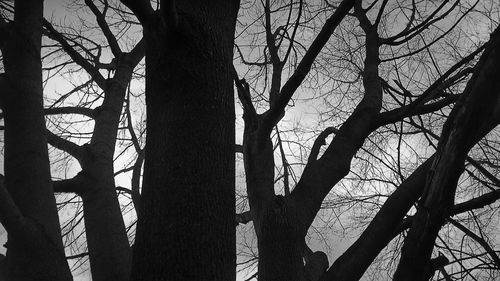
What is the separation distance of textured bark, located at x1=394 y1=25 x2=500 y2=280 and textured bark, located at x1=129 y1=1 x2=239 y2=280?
615mm

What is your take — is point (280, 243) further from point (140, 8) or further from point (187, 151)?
point (140, 8)

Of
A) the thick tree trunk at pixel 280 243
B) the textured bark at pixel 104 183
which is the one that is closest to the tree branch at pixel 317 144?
the thick tree trunk at pixel 280 243

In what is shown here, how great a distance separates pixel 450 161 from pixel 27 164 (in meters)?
1.88

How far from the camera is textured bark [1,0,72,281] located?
1999 millimetres

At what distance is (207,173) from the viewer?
164cm

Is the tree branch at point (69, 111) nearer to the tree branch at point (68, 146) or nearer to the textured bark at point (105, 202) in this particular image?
the textured bark at point (105, 202)

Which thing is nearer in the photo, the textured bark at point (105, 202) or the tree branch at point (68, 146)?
the textured bark at point (105, 202)

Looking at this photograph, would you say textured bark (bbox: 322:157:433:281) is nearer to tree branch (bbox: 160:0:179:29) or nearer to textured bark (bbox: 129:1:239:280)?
textured bark (bbox: 129:1:239:280)

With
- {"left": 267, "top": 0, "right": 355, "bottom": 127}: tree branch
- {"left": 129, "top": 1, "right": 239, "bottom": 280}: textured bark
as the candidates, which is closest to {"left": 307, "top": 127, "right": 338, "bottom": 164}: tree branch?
{"left": 267, "top": 0, "right": 355, "bottom": 127}: tree branch

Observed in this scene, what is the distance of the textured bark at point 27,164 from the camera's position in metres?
2.00

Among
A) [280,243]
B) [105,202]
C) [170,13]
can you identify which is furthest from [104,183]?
[170,13]

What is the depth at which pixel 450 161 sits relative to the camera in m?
1.55

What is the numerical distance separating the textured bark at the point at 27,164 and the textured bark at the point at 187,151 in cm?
66

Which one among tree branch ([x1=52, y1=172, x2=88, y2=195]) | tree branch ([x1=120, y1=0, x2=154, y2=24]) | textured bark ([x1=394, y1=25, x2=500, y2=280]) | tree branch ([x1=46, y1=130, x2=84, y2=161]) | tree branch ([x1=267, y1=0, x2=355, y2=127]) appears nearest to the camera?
textured bark ([x1=394, y1=25, x2=500, y2=280])
